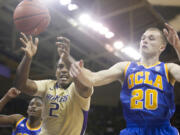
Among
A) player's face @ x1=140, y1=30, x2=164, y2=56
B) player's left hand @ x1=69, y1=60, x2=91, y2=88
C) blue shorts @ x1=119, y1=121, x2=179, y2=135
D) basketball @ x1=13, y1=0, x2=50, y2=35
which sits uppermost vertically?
basketball @ x1=13, y1=0, x2=50, y2=35

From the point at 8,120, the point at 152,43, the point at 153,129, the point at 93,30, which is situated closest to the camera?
the point at 153,129

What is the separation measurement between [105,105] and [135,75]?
34.9 ft

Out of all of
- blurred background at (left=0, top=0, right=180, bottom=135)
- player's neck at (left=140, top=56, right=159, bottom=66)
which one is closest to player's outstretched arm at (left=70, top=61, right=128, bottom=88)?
player's neck at (left=140, top=56, right=159, bottom=66)

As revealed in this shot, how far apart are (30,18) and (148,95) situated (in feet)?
5.73

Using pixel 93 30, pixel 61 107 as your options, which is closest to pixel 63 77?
pixel 61 107

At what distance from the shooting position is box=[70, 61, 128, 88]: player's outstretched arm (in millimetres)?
1998

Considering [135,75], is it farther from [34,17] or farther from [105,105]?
[105,105]

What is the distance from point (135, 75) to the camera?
8.06ft

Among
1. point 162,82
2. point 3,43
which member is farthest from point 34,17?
point 3,43

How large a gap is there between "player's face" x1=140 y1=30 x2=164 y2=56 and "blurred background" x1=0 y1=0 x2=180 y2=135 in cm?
433

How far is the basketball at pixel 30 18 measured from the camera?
3.20 meters

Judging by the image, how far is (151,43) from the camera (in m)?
2.55

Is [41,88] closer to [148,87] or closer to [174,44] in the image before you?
[148,87]

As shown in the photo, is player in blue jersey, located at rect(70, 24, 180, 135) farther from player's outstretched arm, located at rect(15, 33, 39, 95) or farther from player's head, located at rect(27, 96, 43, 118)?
player's head, located at rect(27, 96, 43, 118)
